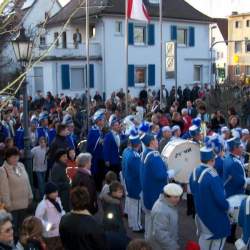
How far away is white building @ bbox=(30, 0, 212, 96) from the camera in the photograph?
30.9 metres

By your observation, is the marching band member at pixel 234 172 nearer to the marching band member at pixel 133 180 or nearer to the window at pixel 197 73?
the marching band member at pixel 133 180

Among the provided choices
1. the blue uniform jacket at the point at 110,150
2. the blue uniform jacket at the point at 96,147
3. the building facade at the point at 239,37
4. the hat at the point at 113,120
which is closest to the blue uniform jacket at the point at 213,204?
the blue uniform jacket at the point at 110,150

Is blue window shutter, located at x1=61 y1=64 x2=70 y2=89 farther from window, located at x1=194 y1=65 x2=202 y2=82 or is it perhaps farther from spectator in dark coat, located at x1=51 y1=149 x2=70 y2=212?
spectator in dark coat, located at x1=51 y1=149 x2=70 y2=212

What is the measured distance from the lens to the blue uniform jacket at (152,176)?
802cm

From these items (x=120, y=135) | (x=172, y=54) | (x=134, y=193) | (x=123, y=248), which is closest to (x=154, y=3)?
(x=172, y=54)

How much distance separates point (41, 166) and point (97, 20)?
22.1m

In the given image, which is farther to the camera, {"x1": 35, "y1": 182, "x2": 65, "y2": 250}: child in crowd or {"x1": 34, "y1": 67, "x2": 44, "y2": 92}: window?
{"x1": 34, "y1": 67, "x2": 44, "y2": 92}: window

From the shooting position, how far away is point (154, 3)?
3531 centimetres

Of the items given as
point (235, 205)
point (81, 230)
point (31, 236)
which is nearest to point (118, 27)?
point (235, 205)

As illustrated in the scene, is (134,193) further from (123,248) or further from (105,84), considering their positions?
(105,84)

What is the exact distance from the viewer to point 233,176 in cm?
764

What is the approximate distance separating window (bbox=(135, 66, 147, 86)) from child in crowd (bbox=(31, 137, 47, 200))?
23.0 meters

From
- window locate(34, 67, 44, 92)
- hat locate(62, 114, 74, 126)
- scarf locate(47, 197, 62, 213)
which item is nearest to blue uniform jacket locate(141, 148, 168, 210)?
scarf locate(47, 197, 62, 213)

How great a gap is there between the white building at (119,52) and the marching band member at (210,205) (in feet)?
72.7
